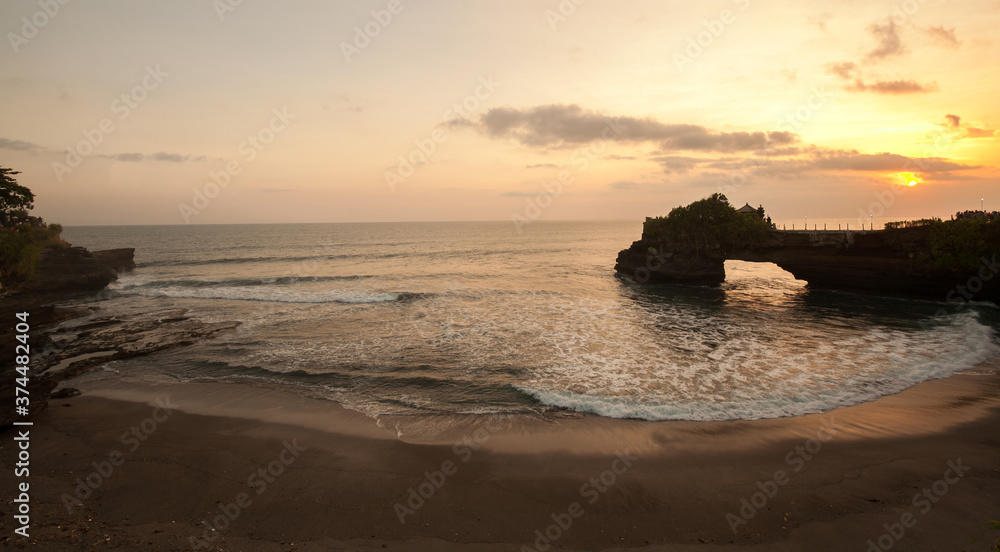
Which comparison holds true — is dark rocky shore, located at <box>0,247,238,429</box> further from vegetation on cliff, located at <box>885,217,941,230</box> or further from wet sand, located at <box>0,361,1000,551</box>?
vegetation on cliff, located at <box>885,217,941,230</box>

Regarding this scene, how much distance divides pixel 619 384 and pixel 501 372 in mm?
4709

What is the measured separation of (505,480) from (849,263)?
3807 centimetres

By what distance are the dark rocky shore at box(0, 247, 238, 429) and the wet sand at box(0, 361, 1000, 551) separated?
1421 mm

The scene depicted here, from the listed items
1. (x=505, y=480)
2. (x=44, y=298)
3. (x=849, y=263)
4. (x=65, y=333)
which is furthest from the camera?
(x=44, y=298)

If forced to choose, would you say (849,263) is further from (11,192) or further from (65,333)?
(11,192)

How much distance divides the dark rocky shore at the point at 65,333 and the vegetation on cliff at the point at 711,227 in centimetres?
3971

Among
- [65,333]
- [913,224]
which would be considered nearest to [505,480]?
[65,333]

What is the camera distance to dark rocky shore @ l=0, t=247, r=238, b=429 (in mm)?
14759

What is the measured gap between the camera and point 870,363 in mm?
17719

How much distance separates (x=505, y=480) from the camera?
966 cm

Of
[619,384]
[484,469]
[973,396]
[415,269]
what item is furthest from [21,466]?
[415,269]

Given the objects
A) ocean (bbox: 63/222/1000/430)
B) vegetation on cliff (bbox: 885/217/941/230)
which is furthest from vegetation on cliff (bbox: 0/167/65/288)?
vegetation on cliff (bbox: 885/217/941/230)

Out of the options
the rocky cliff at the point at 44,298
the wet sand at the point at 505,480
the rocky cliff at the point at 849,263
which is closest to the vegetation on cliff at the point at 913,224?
the rocky cliff at the point at 849,263

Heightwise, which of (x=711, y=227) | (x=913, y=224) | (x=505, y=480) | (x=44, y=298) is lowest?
(x=505, y=480)
